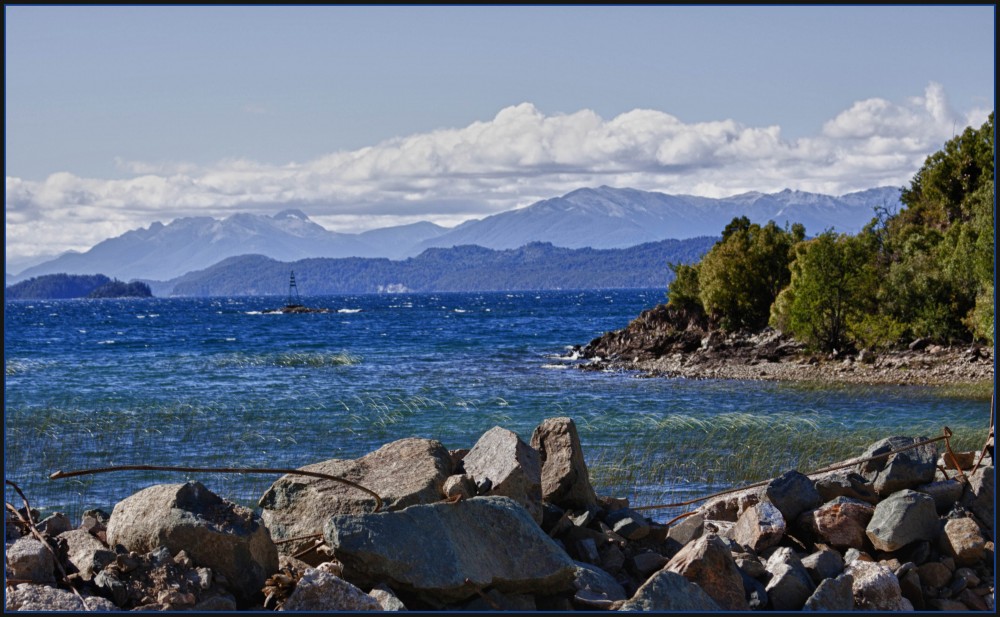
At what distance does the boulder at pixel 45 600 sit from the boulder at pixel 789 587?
539 centimetres

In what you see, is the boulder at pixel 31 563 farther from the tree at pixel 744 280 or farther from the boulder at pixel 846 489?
the tree at pixel 744 280

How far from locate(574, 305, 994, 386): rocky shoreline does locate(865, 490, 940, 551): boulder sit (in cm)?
3185

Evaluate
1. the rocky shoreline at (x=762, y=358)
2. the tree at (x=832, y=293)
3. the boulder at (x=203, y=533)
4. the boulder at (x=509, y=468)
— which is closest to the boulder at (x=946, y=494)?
the boulder at (x=509, y=468)

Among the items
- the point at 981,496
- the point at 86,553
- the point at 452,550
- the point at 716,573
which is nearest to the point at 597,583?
the point at 716,573

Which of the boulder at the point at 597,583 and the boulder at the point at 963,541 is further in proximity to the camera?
the boulder at the point at 963,541

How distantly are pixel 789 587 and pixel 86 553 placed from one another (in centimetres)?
584

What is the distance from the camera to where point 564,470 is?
404 inches

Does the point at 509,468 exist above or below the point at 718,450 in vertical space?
above

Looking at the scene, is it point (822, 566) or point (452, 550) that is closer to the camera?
point (452, 550)

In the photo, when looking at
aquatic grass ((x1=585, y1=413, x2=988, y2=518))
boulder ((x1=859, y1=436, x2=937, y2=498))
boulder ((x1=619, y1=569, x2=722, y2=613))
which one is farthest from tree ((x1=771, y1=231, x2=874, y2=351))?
boulder ((x1=619, y1=569, x2=722, y2=613))

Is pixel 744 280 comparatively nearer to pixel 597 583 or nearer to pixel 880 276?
pixel 880 276

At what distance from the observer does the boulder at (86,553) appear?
7.38 metres

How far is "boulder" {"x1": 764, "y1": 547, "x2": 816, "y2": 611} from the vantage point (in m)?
8.18

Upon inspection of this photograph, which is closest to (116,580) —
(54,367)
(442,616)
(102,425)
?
(442,616)
